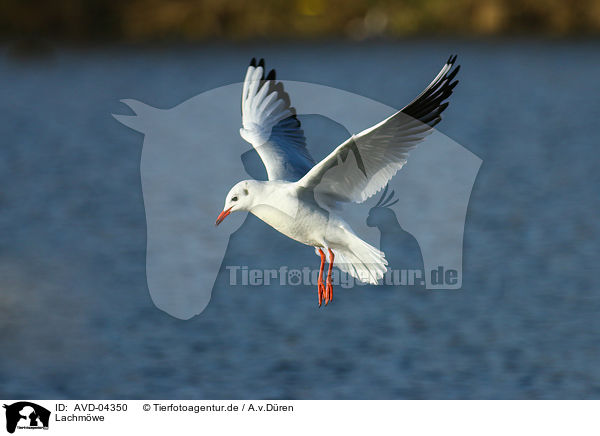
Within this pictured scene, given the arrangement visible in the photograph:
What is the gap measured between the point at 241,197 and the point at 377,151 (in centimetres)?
82

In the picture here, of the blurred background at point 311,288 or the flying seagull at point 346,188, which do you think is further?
the blurred background at point 311,288

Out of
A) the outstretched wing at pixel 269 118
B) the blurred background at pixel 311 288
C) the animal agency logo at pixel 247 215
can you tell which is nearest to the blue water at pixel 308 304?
the blurred background at pixel 311 288

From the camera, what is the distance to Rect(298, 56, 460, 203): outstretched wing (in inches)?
168

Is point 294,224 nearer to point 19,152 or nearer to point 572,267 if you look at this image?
point 572,267

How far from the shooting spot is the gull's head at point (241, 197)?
13.1 ft

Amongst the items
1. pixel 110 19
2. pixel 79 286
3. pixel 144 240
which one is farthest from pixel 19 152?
pixel 110 19

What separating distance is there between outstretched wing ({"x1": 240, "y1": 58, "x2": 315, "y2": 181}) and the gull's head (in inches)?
49.9

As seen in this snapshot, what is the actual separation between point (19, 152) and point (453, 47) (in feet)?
54.6

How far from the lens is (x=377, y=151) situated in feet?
15.0

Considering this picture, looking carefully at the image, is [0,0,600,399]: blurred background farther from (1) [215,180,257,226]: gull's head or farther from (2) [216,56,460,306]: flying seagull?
(1) [215,180,257,226]: gull's head
